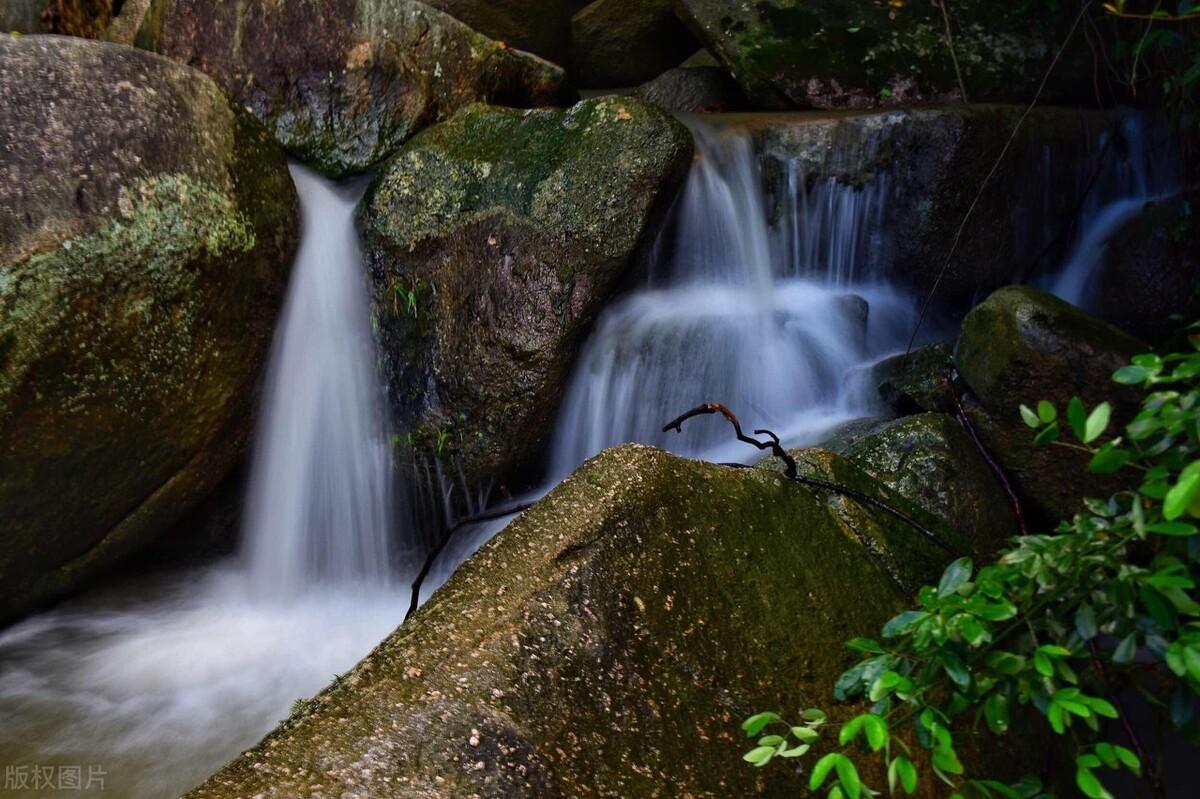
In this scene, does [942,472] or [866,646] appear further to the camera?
[942,472]

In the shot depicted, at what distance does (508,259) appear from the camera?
4559 mm

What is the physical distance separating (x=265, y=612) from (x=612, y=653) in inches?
129

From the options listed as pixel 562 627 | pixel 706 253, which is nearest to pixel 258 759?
pixel 562 627

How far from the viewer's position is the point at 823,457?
2414 millimetres

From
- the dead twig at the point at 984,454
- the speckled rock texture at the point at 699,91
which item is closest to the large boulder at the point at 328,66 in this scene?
the speckled rock texture at the point at 699,91

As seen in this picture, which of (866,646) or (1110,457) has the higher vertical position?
(1110,457)

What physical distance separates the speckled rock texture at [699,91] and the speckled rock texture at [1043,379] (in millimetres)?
3827

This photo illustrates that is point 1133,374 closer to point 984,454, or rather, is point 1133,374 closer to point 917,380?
point 984,454

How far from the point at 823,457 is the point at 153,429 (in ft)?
9.68

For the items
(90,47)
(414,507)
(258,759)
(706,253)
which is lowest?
(414,507)

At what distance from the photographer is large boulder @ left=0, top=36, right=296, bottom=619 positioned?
3535 millimetres

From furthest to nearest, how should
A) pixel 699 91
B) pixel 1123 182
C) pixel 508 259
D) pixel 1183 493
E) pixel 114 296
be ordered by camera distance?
1. pixel 699 91
2. pixel 1123 182
3. pixel 508 259
4. pixel 114 296
5. pixel 1183 493

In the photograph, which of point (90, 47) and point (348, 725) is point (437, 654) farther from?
point (90, 47)

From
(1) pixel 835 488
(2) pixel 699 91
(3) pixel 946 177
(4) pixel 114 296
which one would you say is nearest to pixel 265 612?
(4) pixel 114 296
